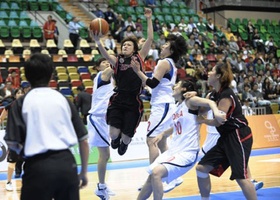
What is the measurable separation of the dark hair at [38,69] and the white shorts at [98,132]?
3738 mm

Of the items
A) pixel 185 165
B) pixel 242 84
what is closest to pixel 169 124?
pixel 185 165

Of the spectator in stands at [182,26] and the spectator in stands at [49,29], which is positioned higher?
the spectator in stands at [49,29]

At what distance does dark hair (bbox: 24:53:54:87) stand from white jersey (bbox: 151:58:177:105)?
142 inches

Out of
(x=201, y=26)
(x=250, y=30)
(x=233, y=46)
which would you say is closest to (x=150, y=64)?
(x=233, y=46)

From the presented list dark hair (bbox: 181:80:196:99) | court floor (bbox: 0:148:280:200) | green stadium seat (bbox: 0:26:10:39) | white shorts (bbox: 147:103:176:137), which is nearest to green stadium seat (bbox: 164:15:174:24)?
green stadium seat (bbox: 0:26:10:39)

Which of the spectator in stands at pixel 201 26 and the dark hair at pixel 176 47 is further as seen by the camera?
the spectator in stands at pixel 201 26

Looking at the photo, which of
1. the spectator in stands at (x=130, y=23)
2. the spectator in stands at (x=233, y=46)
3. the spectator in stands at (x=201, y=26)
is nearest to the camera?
the spectator in stands at (x=130, y=23)

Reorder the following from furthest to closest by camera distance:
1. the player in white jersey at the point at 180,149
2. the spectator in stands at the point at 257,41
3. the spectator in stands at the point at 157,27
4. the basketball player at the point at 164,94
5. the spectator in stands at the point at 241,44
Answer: the spectator in stands at the point at 257,41
the spectator in stands at the point at 241,44
the spectator in stands at the point at 157,27
the basketball player at the point at 164,94
the player in white jersey at the point at 180,149

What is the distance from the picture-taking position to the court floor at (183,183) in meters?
7.50

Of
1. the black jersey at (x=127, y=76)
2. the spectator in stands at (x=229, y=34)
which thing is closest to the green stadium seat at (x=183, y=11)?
the spectator in stands at (x=229, y=34)

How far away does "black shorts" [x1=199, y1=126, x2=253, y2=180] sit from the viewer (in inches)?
225

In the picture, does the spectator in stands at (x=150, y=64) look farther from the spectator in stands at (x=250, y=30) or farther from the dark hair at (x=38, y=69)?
the dark hair at (x=38, y=69)

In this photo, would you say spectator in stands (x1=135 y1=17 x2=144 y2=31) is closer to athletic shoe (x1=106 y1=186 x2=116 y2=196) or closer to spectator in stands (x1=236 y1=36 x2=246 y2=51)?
spectator in stands (x1=236 y1=36 x2=246 y2=51)

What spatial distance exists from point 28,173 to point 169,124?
12.8 ft
